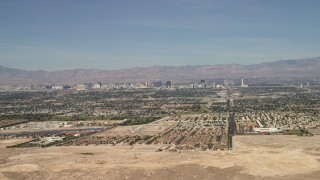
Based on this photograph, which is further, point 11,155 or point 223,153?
point 11,155

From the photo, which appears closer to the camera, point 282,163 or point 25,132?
point 282,163

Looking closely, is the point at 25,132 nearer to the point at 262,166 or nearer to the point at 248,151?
the point at 248,151

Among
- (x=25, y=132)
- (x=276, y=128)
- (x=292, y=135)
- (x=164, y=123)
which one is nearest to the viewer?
(x=292, y=135)

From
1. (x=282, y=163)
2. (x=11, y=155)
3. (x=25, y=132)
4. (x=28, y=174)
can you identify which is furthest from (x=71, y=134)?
(x=282, y=163)

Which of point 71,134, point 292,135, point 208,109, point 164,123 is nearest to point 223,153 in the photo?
Answer: point 292,135

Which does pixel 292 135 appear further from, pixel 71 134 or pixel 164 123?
pixel 71 134

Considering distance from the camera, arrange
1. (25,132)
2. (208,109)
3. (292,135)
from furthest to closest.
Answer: (208,109), (25,132), (292,135)
